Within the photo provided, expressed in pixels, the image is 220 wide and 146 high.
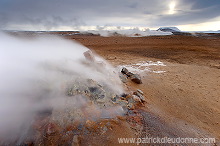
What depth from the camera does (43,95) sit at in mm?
2887

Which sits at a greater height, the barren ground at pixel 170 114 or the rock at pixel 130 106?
the rock at pixel 130 106

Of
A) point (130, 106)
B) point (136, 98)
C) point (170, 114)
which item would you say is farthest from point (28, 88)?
point (170, 114)

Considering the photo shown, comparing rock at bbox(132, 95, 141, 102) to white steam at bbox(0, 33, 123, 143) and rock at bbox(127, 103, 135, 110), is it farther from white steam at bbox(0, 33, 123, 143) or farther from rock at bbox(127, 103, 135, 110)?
white steam at bbox(0, 33, 123, 143)

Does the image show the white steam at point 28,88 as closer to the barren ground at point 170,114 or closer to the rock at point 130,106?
the rock at point 130,106

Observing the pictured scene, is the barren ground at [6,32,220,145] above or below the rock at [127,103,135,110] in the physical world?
below

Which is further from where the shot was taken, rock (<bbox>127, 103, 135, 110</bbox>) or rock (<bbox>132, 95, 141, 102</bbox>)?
rock (<bbox>132, 95, 141, 102</bbox>)

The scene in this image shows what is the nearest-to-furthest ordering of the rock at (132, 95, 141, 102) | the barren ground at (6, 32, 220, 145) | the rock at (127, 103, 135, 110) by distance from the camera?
the barren ground at (6, 32, 220, 145), the rock at (127, 103, 135, 110), the rock at (132, 95, 141, 102)

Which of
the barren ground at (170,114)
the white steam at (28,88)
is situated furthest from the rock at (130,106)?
the white steam at (28,88)

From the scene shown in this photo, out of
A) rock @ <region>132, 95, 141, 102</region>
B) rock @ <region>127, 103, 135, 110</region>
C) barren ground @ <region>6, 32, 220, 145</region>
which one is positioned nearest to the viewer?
barren ground @ <region>6, 32, 220, 145</region>

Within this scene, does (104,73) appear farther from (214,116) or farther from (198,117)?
(214,116)

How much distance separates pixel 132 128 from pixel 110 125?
0.41 metres

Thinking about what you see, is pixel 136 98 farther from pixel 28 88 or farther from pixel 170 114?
pixel 28 88

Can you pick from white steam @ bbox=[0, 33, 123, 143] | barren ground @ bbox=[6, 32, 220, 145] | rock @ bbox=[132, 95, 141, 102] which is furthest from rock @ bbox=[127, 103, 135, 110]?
white steam @ bbox=[0, 33, 123, 143]

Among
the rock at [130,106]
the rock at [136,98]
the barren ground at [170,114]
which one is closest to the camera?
the barren ground at [170,114]
